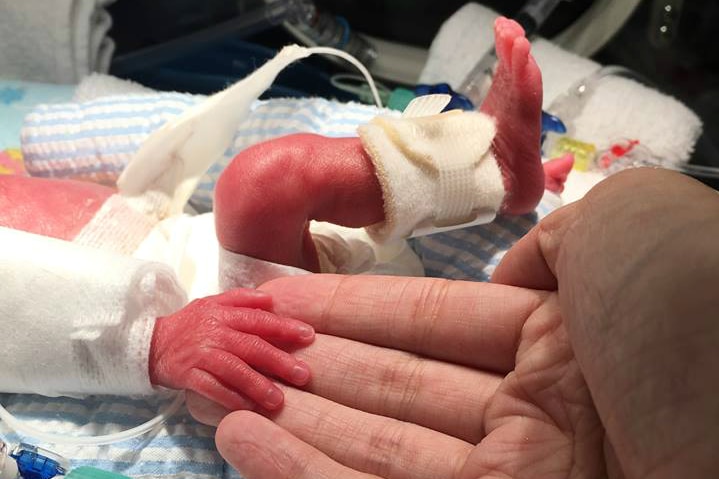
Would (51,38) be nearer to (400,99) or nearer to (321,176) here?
(400,99)

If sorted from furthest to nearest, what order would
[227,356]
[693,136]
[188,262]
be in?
[693,136] → [188,262] → [227,356]

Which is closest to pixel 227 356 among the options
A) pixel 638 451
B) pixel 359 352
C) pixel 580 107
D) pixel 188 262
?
pixel 359 352

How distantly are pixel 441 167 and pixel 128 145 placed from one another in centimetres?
51

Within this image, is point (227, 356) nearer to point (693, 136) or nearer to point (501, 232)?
point (501, 232)

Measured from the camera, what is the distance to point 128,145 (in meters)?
1.07

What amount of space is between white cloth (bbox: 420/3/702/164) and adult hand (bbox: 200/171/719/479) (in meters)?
0.62

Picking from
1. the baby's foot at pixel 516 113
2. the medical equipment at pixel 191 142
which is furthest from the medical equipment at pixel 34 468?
the baby's foot at pixel 516 113

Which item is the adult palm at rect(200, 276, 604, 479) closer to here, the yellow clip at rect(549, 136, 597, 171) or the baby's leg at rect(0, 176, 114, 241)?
the baby's leg at rect(0, 176, 114, 241)

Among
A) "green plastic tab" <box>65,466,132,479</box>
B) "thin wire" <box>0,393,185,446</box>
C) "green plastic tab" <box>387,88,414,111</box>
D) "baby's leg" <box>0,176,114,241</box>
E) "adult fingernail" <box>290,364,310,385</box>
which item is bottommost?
"thin wire" <box>0,393,185,446</box>

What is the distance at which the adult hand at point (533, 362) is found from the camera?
48 centimetres

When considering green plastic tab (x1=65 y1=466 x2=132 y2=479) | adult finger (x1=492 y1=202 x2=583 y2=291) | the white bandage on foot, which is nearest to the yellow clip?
the white bandage on foot

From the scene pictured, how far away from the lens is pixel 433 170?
2.71ft

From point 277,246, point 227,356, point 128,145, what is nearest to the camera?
point 227,356

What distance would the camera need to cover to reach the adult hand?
0.48 m
